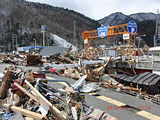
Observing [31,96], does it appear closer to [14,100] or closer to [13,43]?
A: [14,100]

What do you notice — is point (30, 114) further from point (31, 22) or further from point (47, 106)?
point (31, 22)

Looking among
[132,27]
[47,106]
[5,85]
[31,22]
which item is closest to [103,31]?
[132,27]

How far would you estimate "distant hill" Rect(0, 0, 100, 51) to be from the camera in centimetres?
9450

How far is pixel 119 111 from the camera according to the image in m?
5.82

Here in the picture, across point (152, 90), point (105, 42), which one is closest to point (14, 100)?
point (152, 90)

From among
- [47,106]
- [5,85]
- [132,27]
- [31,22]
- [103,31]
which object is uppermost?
[31,22]

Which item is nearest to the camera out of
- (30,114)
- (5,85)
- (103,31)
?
(30,114)

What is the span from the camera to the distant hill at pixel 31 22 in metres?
94.5

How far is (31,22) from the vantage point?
4525 inches

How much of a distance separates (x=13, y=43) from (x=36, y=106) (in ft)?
288

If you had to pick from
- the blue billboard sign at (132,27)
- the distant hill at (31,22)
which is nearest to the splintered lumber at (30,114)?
the blue billboard sign at (132,27)

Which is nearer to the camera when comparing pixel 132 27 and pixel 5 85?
pixel 5 85

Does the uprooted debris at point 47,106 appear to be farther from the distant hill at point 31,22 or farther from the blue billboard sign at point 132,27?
the distant hill at point 31,22

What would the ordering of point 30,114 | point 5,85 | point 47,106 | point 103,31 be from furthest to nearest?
point 103,31
point 5,85
point 30,114
point 47,106
